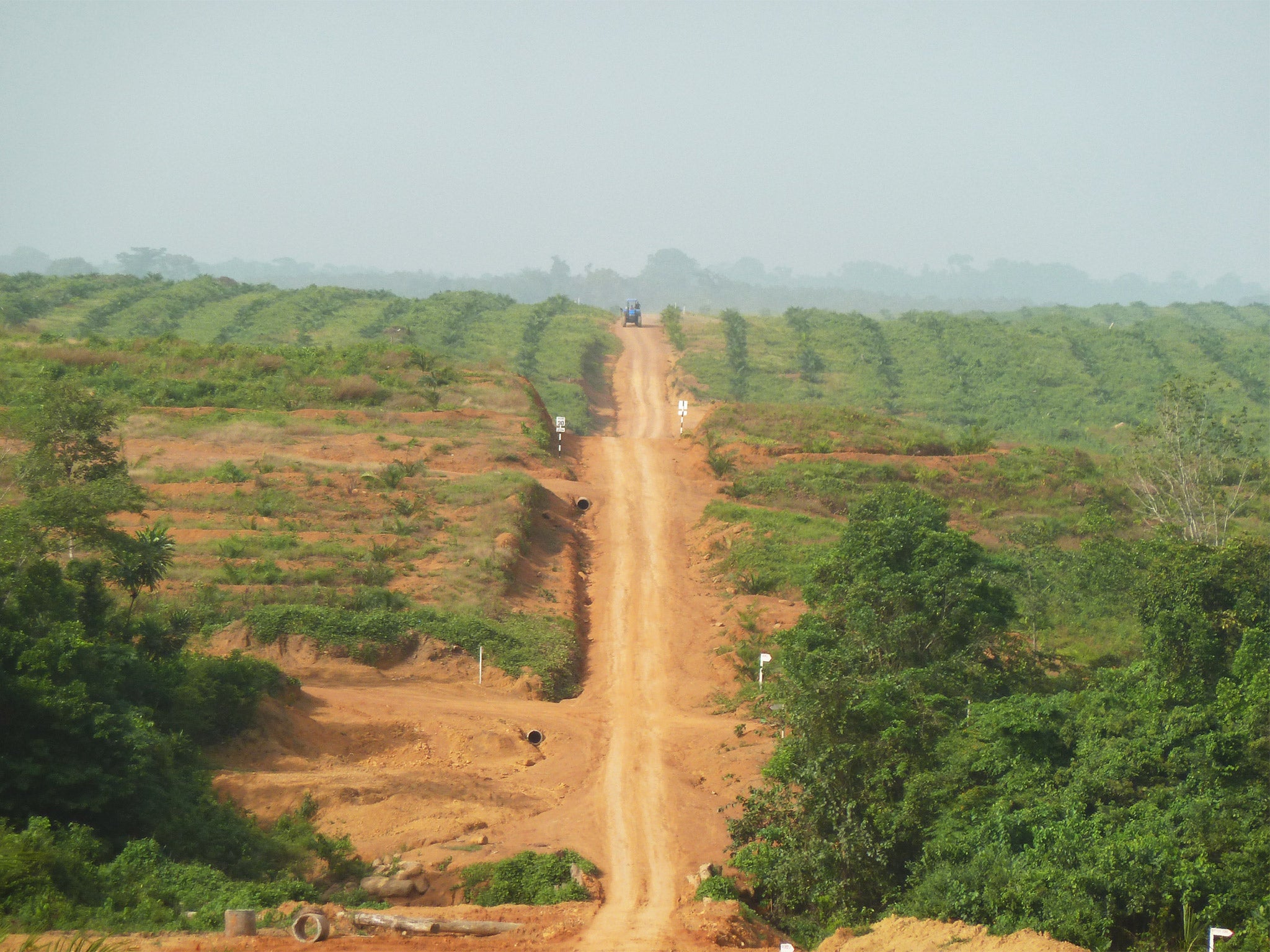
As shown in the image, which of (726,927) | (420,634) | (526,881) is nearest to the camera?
(726,927)

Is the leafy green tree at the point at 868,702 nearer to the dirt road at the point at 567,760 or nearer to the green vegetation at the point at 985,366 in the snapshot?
the dirt road at the point at 567,760

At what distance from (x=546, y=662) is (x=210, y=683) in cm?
697

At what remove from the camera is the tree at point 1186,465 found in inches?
1152

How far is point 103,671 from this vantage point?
593 inches

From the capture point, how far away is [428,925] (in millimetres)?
11711

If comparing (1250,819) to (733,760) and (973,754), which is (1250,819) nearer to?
(973,754)

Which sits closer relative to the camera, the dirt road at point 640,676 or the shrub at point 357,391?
the dirt road at point 640,676

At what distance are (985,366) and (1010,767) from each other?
162ft

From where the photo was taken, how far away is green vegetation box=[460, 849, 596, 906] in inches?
543

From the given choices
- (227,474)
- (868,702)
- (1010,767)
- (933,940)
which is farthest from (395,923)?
(227,474)

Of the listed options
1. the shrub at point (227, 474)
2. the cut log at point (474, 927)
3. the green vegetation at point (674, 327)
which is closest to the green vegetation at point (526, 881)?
the cut log at point (474, 927)

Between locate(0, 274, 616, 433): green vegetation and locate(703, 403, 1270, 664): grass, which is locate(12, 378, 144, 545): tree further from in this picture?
locate(703, 403, 1270, 664): grass

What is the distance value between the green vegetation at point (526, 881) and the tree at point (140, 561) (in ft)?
25.5

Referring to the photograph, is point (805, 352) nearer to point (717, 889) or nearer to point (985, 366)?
point (985, 366)
